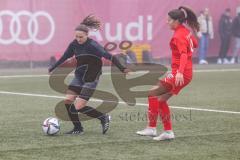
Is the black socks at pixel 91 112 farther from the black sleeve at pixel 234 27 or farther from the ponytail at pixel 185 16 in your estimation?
the black sleeve at pixel 234 27

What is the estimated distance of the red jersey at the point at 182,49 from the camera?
956 centimetres

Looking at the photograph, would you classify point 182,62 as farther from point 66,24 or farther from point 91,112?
point 66,24

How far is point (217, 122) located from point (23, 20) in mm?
13940

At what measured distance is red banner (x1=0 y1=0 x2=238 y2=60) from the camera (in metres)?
24.3

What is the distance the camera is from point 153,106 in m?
10.2

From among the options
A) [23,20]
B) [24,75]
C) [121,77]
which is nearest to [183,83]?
[121,77]

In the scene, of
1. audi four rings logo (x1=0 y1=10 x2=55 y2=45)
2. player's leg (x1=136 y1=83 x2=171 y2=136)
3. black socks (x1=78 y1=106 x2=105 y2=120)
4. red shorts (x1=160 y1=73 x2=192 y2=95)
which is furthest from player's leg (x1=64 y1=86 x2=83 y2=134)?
audi four rings logo (x1=0 y1=10 x2=55 y2=45)

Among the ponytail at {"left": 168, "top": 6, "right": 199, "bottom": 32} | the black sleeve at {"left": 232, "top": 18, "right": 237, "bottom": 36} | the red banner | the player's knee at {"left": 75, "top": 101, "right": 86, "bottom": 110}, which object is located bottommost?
the black sleeve at {"left": 232, "top": 18, "right": 237, "bottom": 36}

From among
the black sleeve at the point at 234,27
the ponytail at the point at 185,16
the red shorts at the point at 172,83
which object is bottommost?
the black sleeve at the point at 234,27

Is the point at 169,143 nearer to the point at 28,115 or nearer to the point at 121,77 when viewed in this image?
the point at 28,115

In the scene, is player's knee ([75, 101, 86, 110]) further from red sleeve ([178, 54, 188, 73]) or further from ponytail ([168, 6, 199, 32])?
ponytail ([168, 6, 199, 32])

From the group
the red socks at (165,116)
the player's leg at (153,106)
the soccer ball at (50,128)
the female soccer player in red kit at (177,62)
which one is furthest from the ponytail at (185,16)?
the soccer ball at (50,128)

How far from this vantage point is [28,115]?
12516mm

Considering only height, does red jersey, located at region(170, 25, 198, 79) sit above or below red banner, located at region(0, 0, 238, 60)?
above
